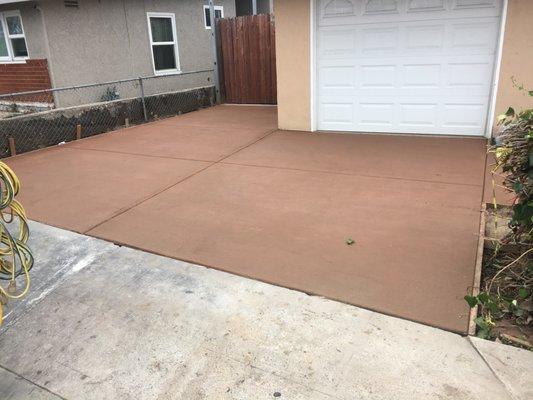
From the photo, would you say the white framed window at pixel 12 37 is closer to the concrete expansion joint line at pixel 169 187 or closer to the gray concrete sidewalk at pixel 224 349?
the concrete expansion joint line at pixel 169 187

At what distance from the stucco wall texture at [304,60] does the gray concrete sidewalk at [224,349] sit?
218 inches

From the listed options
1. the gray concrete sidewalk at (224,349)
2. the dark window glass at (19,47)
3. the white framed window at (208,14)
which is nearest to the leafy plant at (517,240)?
the gray concrete sidewalk at (224,349)

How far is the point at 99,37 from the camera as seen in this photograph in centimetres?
1066

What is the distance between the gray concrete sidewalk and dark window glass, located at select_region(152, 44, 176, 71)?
9935 mm

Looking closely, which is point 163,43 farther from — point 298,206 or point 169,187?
point 298,206

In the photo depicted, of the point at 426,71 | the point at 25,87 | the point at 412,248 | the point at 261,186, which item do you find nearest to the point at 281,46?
the point at 426,71

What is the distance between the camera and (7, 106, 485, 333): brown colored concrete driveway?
343cm

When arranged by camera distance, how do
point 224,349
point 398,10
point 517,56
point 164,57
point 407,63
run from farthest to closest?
point 164,57, point 407,63, point 398,10, point 517,56, point 224,349

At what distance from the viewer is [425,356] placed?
2553mm

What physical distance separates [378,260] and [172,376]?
1976 millimetres

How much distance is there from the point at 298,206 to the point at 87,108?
235 inches

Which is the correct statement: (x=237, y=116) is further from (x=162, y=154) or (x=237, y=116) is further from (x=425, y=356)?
(x=425, y=356)

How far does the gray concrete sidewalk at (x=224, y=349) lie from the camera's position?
2383 mm

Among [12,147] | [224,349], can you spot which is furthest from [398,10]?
[12,147]
